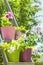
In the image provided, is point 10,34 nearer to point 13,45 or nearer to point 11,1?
point 13,45

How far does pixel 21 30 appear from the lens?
5.70 ft

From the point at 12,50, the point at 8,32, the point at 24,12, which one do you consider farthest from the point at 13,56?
the point at 24,12

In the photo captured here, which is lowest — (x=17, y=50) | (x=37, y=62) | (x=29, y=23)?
(x=29, y=23)

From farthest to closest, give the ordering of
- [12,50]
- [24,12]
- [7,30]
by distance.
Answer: [24,12] < [7,30] < [12,50]

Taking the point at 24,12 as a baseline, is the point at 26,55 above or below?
above

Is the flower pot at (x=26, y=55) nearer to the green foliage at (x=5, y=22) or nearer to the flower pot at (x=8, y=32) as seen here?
the flower pot at (x=8, y=32)

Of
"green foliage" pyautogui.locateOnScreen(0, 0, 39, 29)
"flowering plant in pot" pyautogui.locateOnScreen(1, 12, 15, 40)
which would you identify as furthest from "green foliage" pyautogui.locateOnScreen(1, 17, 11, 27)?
"green foliage" pyautogui.locateOnScreen(0, 0, 39, 29)

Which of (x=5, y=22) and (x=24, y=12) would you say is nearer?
(x=5, y=22)

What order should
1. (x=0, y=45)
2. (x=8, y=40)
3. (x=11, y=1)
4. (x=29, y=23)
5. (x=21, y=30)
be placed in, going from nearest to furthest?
(x=0, y=45) → (x=8, y=40) → (x=21, y=30) → (x=11, y=1) → (x=29, y=23)

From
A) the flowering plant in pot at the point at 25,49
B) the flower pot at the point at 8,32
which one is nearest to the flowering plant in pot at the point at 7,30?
the flower pot at the point at 8,32

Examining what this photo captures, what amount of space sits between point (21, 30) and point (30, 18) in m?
1.39

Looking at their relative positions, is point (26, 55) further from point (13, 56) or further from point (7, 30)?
point (7, 30)

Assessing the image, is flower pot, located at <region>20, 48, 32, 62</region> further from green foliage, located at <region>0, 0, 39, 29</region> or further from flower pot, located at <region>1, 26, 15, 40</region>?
→ green foliage, located at <region>0, 0, 39, 29</region>

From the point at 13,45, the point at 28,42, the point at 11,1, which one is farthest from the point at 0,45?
the point at 11,1
